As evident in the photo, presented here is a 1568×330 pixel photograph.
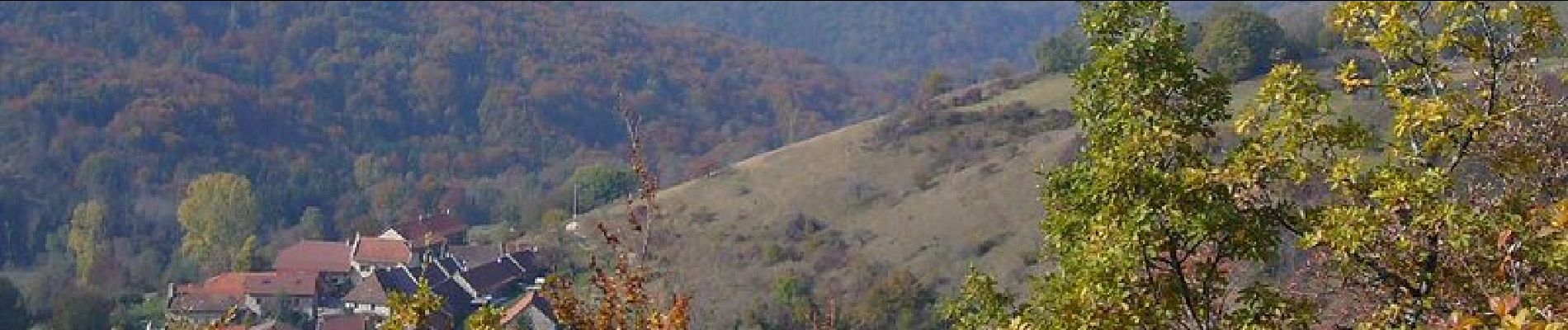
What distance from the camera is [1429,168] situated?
19.1 ft

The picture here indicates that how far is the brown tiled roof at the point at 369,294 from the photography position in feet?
129

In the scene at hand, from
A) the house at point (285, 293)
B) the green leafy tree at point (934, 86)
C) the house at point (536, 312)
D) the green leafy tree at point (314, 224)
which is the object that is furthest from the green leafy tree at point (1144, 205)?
the green leafy tree at point (934, 86)

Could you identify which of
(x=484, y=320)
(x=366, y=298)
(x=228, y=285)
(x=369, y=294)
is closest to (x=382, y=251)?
(x=228, y=285)

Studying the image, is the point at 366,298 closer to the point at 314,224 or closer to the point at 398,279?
the point at 398,279

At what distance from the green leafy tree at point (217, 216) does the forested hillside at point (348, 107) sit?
1.99 m

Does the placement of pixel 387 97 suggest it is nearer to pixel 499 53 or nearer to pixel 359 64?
pixel 359 64

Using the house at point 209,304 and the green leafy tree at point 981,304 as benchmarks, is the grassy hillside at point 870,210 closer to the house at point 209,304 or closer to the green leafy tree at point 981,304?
the house at point 209,304

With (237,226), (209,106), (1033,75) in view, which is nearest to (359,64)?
(209,106)

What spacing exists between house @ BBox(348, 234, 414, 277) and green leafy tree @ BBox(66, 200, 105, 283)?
10350mm

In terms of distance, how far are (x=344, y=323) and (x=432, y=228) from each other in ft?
58.8

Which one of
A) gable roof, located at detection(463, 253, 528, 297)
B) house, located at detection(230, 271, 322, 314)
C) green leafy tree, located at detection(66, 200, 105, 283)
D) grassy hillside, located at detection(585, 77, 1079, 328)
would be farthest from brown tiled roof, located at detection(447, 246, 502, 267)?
green leafy tree, located at detection(66, 200, 105, 283)

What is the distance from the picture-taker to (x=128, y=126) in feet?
268

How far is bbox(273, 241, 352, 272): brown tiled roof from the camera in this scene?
4622 cm

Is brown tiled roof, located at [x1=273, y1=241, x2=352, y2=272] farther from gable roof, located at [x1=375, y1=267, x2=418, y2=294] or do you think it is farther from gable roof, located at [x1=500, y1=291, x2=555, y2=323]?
gable roof, located at [x1=500, y1=291, x2=555, y2=323]
